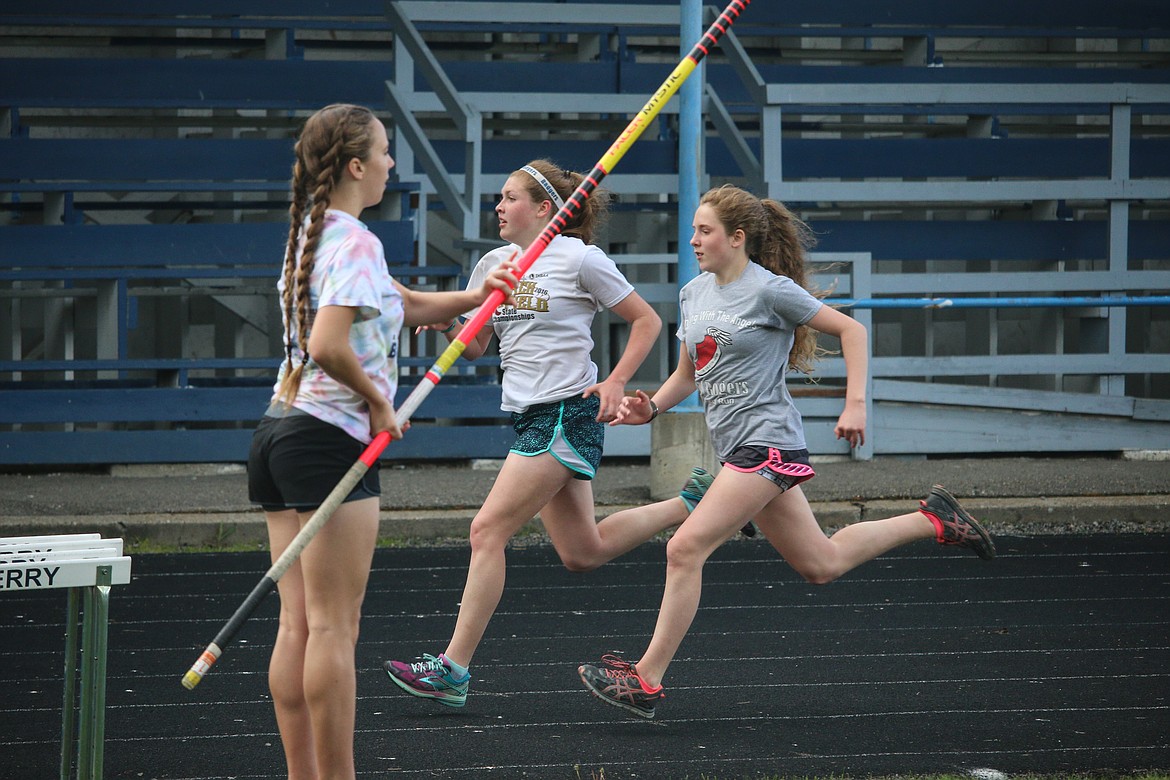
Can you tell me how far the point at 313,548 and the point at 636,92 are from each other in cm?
952

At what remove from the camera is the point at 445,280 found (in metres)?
11.2

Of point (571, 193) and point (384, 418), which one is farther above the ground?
point (571, 193)

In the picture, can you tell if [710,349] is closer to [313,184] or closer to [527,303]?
[527,303]

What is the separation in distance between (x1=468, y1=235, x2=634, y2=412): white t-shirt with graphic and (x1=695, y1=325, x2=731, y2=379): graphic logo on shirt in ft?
1.13

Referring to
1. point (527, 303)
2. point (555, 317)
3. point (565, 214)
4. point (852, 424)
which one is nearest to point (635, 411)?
point (555, 317)

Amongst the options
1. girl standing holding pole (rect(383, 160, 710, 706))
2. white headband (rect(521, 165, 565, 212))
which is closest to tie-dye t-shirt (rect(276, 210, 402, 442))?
girl standing holding pole (rect(383, 160, 710, 706))

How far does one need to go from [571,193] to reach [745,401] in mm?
1048

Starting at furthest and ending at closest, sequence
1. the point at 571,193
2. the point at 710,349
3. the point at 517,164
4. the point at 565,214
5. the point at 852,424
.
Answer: the point at 517,164 → the point at 571,193 → the point at 710,349 → the point at 852,424 → the point at 565,214

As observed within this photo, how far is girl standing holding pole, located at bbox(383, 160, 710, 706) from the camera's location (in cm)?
496

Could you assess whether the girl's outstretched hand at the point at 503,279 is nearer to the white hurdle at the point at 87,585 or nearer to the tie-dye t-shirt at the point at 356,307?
the tie-dye t-shirt at the point at 356,307

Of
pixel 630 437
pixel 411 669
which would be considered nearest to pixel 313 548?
pixel 411 669

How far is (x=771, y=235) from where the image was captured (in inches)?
205

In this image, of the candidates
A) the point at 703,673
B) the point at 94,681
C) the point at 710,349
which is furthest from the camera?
the point at 703,673

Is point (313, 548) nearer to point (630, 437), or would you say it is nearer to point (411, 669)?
point (411, 669)
